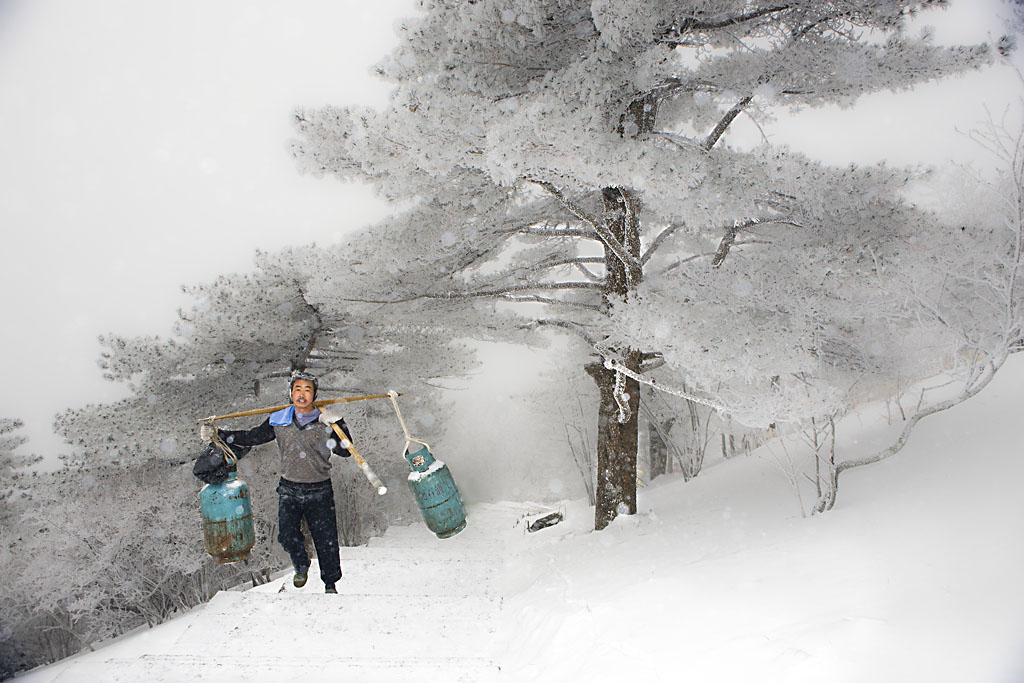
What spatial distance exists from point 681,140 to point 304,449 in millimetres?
4069

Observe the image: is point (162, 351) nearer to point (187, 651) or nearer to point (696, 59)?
point (187, 651)

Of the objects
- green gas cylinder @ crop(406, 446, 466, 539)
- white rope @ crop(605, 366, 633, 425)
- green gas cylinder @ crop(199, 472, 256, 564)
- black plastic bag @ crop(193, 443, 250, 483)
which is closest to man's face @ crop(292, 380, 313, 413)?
black plastic bag @ crop(193, 443, 250, 483)

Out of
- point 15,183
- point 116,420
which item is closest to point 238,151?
point 15,183

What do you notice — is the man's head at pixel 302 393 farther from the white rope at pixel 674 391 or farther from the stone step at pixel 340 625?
the white rope at pixel 674 391

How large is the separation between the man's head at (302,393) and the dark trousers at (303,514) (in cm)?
59

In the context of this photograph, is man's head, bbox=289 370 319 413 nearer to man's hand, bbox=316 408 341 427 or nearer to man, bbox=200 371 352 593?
man, bbox=200 371 352 593

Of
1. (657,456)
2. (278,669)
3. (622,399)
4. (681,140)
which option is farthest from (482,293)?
(657,456)

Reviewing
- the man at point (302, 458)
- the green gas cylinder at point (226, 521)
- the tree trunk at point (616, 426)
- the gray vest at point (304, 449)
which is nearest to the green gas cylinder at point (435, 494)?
the man at point (302, 458)

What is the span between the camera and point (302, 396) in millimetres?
3816

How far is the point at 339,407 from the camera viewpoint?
33.0 feet

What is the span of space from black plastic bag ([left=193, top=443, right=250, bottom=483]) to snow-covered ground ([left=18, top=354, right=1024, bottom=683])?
114 centimetres

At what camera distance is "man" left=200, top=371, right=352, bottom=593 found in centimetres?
385

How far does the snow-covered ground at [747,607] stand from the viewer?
2340 millimetres

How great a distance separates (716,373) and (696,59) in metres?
2.91
